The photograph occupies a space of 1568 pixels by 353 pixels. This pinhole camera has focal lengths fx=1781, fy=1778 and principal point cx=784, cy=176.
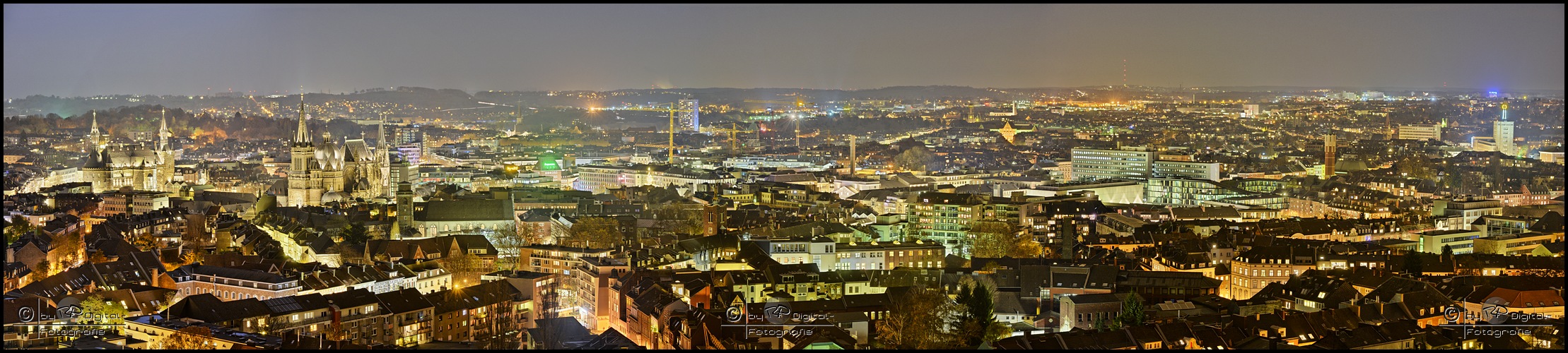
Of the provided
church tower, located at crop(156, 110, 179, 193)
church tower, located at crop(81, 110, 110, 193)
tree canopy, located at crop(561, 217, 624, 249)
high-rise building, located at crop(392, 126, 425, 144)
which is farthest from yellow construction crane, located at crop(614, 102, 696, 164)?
tree canopy, located at crop(561, 217, 624, 249)

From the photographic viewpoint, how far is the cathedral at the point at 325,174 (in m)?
37.2

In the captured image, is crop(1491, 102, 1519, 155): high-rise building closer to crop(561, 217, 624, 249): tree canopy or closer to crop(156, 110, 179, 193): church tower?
crop(561, 217, 624, 249): tree canopy

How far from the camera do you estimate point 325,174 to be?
37688mm

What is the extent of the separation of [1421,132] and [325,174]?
42328 mm

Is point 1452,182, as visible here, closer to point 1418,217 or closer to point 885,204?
point 1418,217

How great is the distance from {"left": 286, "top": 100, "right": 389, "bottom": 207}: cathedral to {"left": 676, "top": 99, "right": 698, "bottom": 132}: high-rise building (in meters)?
52.7

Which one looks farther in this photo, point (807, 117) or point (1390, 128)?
point (807, 117)

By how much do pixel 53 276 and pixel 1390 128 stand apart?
191 feet

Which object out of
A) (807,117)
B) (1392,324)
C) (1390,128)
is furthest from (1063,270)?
(807,117)

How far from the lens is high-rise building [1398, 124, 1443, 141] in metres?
62.9

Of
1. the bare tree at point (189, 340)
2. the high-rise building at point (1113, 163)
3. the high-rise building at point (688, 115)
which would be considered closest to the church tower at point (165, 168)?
the high-rise building at point (1113, 163)

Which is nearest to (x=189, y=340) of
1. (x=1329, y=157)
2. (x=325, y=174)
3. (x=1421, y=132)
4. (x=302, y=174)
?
(x=302, y=174)

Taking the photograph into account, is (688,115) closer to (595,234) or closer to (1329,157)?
(1329,157)

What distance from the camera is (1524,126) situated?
55781mm
